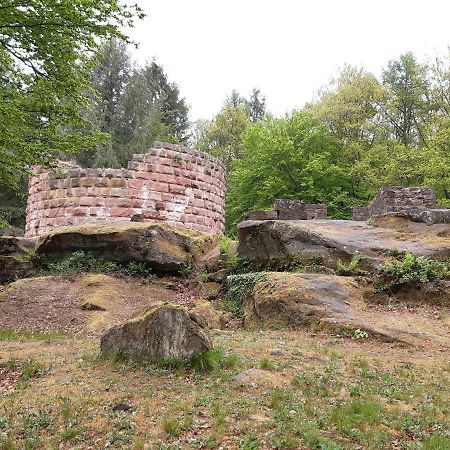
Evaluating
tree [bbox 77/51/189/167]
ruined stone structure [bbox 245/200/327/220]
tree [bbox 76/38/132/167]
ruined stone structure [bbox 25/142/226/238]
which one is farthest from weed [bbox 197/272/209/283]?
tree [bbox 76/38/132/167]

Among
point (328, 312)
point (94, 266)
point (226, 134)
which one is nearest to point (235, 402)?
point (328, 312)

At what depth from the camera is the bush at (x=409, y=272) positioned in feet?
32.7

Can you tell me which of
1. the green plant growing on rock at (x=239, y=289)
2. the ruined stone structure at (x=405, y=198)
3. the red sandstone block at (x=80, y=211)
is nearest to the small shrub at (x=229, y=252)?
the green plant growing on rock at (x=239, y=289)

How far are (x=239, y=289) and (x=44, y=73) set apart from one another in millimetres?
6160

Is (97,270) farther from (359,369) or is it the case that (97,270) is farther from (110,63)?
(110,63)

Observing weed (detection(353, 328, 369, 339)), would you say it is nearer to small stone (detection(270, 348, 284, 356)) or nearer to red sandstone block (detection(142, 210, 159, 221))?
Result: small stone (detection(270, 348, 284, 356))

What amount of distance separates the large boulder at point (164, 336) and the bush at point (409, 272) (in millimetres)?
5125

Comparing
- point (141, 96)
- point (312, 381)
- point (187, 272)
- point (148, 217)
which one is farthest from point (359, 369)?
point (141, 96)

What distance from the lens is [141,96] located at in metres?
29.5

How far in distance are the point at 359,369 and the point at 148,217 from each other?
10104 millimetres

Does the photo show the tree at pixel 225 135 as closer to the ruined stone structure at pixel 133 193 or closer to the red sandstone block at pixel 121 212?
the ruined stone structure at pixel 133 193

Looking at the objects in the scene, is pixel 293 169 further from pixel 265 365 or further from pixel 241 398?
pixel 241 398

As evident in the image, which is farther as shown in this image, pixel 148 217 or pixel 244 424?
pixel 148 217

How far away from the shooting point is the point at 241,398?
5.21 m
